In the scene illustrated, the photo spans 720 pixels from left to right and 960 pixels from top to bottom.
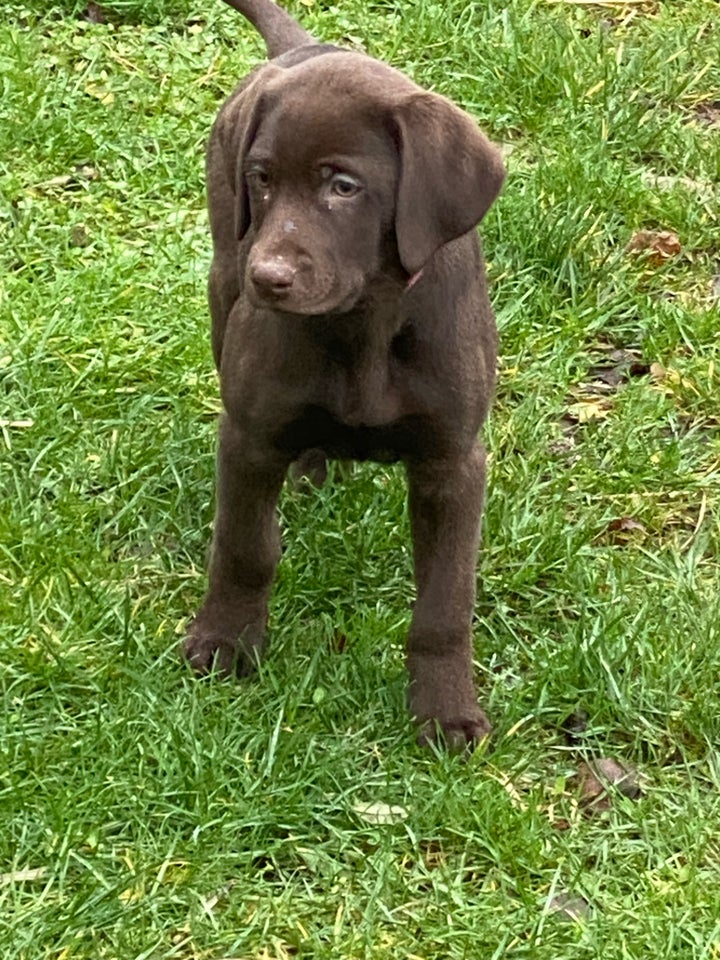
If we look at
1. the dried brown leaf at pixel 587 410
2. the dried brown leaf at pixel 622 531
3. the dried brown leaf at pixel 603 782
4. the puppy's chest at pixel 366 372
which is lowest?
the dried brown leaf at pixel 603 782

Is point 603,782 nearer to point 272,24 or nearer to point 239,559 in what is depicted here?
point 239,559

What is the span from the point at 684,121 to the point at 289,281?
350 centimetres

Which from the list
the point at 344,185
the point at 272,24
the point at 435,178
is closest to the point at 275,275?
the point at 344,185

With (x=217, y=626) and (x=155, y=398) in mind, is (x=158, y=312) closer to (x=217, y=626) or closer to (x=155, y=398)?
(x=155, y=398)

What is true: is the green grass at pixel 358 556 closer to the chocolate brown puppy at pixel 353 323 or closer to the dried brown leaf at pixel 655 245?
the dried brown leaf at pixel 655 245

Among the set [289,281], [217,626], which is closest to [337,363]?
[289,281]

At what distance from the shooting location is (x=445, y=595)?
4.07 meters

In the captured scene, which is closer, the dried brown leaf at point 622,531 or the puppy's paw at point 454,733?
the puppy's paw at point 454,733

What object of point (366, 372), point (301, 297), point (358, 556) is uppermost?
point (301, 297)

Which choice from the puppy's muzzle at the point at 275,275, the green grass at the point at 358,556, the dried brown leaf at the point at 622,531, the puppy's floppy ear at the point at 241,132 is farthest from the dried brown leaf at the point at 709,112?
the puppy's muzzle at the point at 275,275

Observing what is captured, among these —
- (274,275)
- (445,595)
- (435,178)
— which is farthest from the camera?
(445,595)

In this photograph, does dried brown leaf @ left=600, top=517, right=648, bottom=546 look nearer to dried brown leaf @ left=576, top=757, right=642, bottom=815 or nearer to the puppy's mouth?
dried brown leaf @ left=576, top=757, right=642, bottom=815

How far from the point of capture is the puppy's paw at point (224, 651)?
14.1 ft

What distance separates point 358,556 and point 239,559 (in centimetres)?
52
